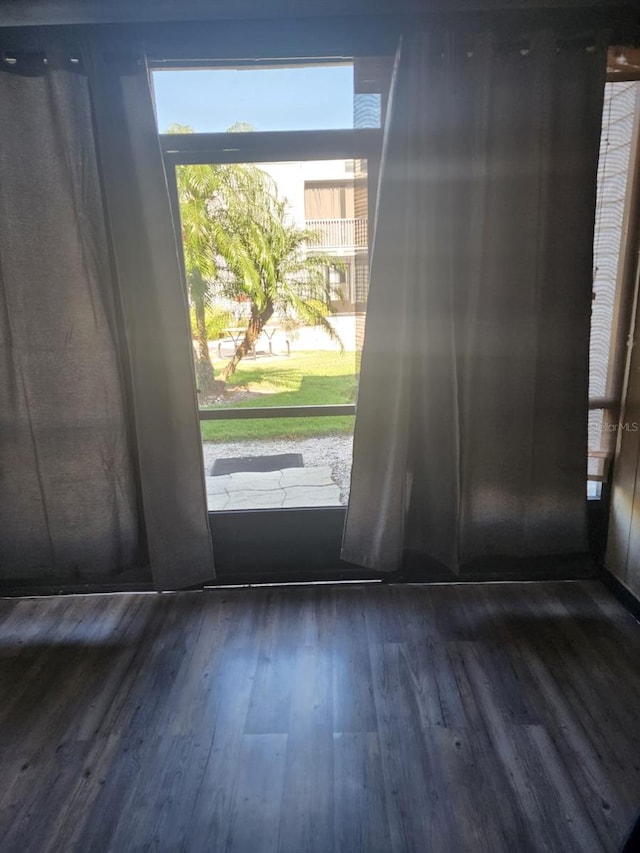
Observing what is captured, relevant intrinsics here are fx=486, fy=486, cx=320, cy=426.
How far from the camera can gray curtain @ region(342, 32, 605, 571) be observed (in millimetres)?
1884

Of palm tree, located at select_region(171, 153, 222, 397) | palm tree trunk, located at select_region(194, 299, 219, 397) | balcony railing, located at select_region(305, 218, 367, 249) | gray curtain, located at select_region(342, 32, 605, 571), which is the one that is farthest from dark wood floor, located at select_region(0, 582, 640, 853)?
balcony railing, located at select_region(305, 218, 367, 249)

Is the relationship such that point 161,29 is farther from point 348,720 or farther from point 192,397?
point 348,720

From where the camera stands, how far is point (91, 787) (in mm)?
1448

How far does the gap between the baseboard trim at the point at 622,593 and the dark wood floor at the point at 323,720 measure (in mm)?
51

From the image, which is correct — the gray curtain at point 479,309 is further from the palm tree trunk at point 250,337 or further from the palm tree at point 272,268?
the palm tree trunk at point 250,337

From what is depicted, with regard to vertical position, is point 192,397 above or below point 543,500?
above

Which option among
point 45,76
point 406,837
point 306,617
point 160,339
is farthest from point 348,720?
point 45,76

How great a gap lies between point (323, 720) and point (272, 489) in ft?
3.51

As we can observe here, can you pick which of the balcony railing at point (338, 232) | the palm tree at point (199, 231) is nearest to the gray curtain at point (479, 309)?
the balcony railing at point (338, 232)

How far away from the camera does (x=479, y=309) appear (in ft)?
6.75

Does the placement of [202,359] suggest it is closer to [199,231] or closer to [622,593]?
[199,231]

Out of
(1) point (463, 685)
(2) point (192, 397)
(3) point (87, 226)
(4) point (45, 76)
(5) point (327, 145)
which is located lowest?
(1) point (463, 685)

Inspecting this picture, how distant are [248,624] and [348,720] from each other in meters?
0.66

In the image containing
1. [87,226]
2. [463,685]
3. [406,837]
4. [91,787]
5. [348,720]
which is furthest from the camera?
[87,226]
